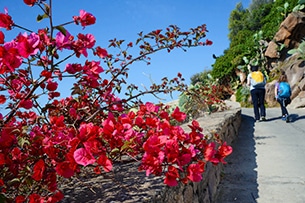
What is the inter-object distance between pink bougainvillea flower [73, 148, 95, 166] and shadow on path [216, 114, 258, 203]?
2.13 metres

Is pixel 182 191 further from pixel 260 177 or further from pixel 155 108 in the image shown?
pixel 260 177

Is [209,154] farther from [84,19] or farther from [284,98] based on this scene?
[284,98]

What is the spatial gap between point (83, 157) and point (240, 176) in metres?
2.93

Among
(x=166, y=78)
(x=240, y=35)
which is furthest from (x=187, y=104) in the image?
(x=240, y=35)

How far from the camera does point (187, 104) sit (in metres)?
6.34

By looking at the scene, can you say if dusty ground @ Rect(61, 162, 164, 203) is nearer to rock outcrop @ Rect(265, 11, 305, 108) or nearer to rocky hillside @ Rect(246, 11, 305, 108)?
rock outcrop @ Rect(265, 11, 305, 108)

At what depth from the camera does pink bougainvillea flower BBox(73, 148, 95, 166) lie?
1080 millimetres

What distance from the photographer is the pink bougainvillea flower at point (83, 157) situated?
3.54 feet

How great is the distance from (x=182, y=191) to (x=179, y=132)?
480mm

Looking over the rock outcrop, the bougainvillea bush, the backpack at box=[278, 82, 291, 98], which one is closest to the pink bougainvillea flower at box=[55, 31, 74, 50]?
the bougainvillea bush

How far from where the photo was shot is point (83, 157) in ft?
3.58

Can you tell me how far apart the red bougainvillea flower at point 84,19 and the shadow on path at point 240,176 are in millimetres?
2233

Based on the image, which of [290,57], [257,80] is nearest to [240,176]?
[257,80]

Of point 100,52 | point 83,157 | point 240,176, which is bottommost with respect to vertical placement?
point 240,176
